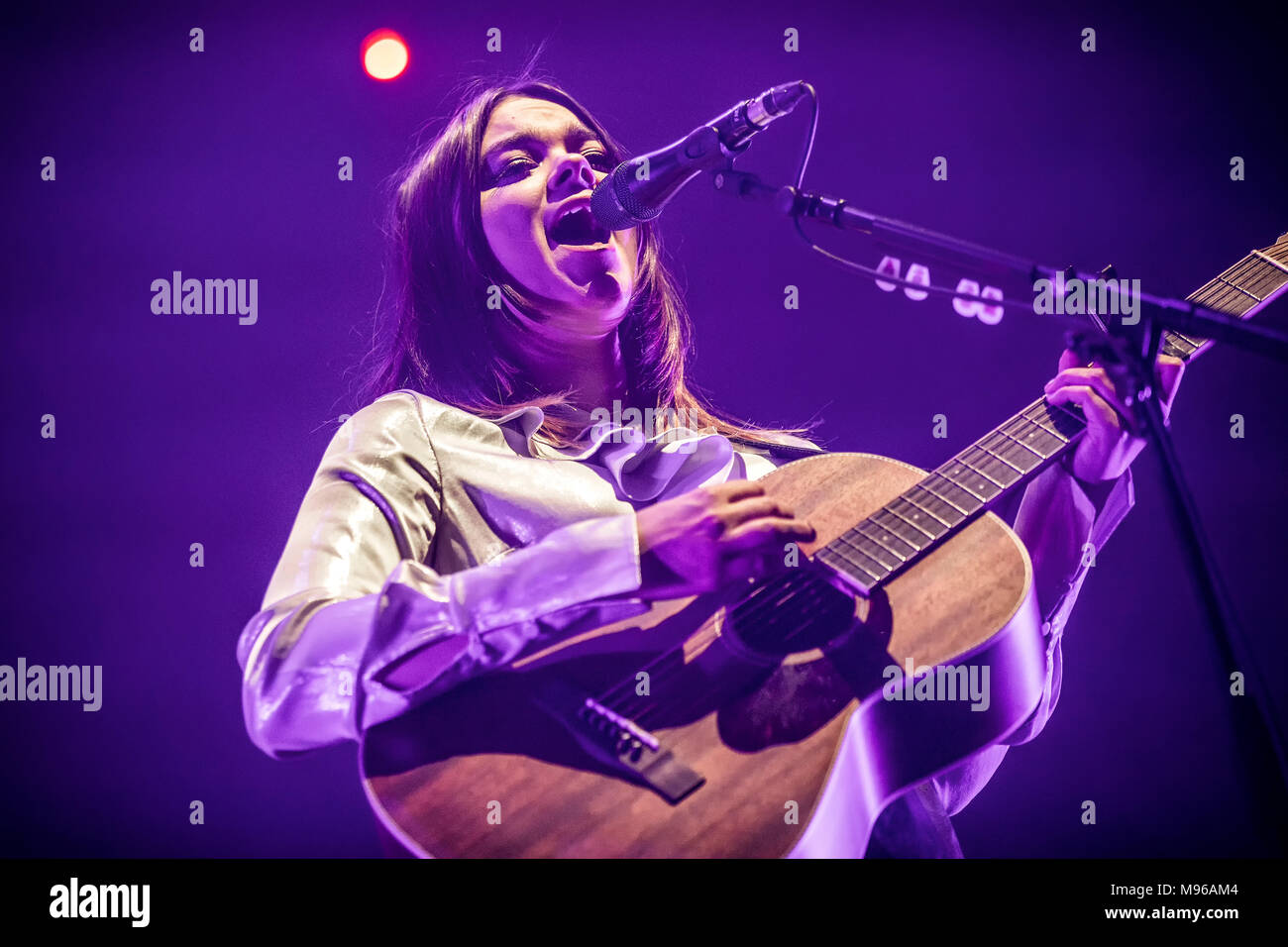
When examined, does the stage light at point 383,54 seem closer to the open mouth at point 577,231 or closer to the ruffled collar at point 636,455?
the open mouth at point 577,231

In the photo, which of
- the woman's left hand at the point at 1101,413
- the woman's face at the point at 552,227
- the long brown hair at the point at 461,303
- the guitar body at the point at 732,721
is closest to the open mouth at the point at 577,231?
the woman's face at the point at 552,227

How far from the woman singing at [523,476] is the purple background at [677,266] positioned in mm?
167

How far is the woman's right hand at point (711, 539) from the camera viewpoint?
1.65 m

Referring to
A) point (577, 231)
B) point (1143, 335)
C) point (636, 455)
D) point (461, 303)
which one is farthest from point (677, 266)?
point (1143, 335)

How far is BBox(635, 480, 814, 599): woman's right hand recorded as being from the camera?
5.40ft

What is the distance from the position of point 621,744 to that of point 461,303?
4.11 ft

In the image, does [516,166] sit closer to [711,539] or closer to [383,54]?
[383,54]

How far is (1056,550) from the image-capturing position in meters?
2.11

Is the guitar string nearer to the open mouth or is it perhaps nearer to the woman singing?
the woman singing

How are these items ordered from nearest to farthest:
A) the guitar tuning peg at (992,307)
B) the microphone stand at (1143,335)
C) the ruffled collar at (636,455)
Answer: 1. the microphone stand at (1143,335)
2. the guitar tuning peg at (992,307)
3. the ruffled collar at (636,455)

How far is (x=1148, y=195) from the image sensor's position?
2.64 metres

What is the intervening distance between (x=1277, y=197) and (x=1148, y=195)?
0.32 metres

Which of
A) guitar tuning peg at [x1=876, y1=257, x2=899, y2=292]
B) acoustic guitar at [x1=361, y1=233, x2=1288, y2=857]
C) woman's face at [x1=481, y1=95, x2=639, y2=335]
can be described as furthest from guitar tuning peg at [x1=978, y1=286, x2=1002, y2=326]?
woman's face at [x1=481, y1=95, x2=639, y2=335]
